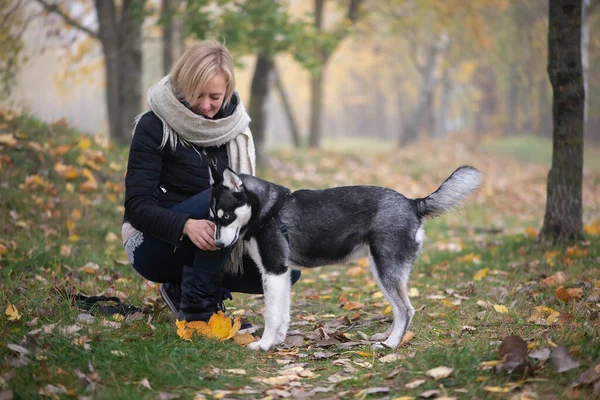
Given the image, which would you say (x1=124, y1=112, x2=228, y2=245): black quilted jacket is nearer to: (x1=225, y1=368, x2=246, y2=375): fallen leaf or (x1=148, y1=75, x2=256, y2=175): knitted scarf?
(x1=148, y1=75, x2=256, y2=175): knitted scarf

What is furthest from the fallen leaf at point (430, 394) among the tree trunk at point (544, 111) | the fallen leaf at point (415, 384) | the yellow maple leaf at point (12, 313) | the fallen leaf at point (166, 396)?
the tree trunk at point (544, 111)

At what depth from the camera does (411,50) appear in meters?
32.0

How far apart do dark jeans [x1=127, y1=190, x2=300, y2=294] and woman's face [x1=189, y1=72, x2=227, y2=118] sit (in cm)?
62

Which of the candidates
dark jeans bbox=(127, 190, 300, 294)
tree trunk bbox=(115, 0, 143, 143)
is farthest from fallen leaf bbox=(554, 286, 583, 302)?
tree trunk bbox=(115, 0, 143, 143)

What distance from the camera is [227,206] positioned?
162 inches

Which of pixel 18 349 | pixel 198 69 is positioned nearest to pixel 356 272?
pixel 198 69

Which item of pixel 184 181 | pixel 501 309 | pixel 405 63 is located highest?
pixel 405 63

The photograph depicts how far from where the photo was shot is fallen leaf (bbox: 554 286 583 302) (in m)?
4.86

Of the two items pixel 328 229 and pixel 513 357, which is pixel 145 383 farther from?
pixel 513 357

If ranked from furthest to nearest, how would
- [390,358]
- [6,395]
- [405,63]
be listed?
1. [405,63]
2. [390,358]
3. [6,395]

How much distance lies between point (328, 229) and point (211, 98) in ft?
4.32

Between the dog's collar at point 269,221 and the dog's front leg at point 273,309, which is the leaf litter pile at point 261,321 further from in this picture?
the dog's collar at point 269,221

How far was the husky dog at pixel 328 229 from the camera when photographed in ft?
14.2

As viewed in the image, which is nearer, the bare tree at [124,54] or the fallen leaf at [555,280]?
the fallen leaf at [555,280]
